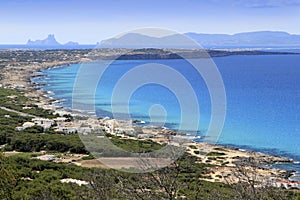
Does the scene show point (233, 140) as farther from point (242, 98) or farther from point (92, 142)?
point (242, 98)

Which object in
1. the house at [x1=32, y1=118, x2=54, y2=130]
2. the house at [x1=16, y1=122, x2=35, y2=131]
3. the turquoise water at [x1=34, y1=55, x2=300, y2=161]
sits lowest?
the turquoise water at [x1=34, y1=55, x2=300, y2=161]

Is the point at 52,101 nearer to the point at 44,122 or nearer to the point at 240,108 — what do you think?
the point at 44,122

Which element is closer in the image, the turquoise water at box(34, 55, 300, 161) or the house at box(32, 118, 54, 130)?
the house at box(32, 118, 54, 130)

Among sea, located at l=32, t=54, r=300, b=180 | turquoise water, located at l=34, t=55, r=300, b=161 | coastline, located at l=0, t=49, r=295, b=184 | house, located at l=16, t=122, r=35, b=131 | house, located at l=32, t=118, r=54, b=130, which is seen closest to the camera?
coastline, located at l=0, t=49, r=295, b=184

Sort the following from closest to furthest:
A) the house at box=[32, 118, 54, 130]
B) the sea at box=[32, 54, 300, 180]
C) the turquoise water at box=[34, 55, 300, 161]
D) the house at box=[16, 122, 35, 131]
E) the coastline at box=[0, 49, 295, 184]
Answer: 1. the coastline at box=[0, 49, 295, 184]
2. the house at box=[16, 122, 35, 131]
3. the sea at box=[32, 54, 300, 180]
4. the house at box=[32, 118, 54, 130]
5. the turquoise water at box=[34, 55, 300, 161]

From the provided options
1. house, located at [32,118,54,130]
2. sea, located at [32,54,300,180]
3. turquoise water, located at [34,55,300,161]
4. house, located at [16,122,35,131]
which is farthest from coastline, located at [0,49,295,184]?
house, located at [16,122,35,131]

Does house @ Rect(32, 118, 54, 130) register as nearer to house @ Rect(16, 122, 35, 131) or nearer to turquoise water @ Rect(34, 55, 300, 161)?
house @ Rect(16, 122, 35, 131)

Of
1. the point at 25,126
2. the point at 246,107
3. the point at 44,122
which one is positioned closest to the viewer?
the point at 25,126

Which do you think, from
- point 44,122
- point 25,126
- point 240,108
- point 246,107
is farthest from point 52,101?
point 246,107

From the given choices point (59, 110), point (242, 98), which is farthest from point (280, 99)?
point (59, 110)

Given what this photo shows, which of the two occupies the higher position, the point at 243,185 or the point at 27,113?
the point at 243,185

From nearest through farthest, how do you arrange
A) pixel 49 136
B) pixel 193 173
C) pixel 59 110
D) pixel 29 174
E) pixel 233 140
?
pixel 29 174 < pixel 193 173 < pixel 49 136 < pixel 233 140 < pixel 59 110
